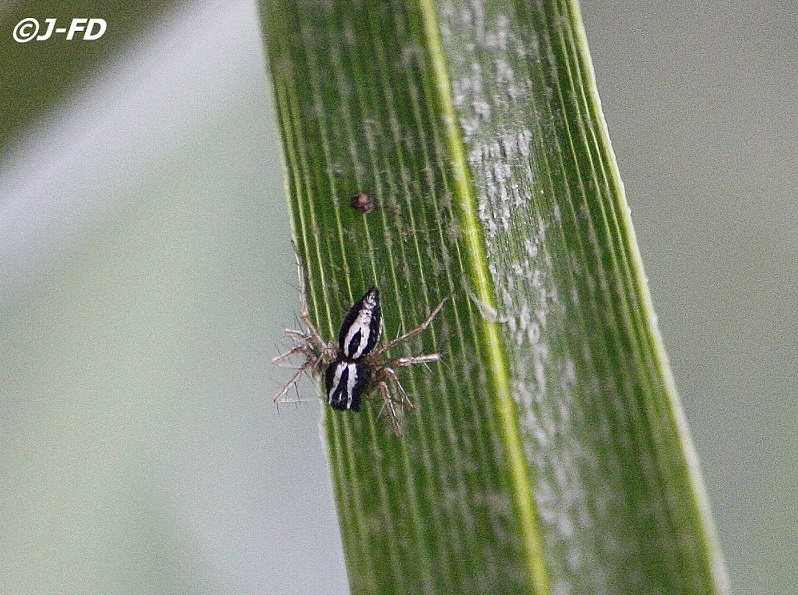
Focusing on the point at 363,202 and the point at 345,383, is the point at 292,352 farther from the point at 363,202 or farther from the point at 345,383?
the point at 363,202

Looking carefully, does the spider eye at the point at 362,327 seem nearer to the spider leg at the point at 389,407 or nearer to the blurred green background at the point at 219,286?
the spider leg at the point at 389,407

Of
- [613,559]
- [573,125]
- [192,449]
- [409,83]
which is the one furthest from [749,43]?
[192,449]

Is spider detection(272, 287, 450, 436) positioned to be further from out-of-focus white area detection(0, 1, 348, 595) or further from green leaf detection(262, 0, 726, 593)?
out-of-focus white area detection(0, 1, 348, 595)

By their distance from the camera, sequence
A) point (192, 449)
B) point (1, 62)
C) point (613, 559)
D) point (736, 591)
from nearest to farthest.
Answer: point (613, 559)
point (736, 591)
point (1, 62)
point (192, 449)

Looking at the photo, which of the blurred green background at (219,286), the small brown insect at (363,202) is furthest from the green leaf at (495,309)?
the blurred green background at (219,286)

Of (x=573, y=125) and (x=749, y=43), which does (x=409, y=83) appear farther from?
(x=749, y=43)

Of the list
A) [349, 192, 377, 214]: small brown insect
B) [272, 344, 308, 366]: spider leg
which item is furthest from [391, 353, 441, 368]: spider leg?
[272, 344, 308, 366]: spider leg
